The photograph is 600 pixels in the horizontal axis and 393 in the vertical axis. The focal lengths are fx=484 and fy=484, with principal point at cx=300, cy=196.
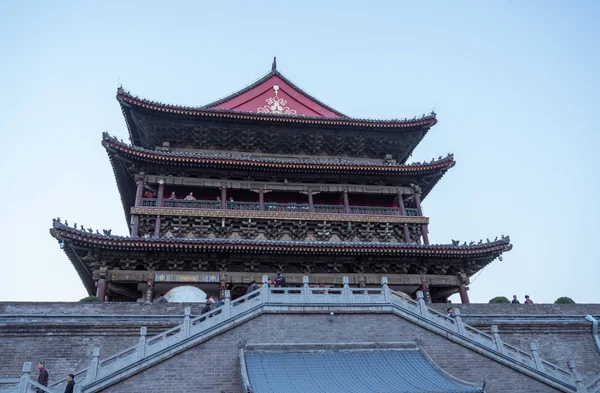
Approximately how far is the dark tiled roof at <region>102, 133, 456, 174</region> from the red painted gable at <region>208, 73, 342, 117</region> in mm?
3074

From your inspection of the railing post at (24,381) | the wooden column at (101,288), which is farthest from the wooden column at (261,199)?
the railing post at (24,381)

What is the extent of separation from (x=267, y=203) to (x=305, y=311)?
10184 millimetres

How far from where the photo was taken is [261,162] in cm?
2277

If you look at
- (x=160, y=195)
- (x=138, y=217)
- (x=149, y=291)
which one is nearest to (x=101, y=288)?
(x=149, y=291)

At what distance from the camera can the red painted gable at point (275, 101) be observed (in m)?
26.5

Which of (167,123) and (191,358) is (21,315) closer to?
(191,358)

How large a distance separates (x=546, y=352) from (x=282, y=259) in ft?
33.4

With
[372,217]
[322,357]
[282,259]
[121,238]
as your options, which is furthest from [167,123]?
[322,357]

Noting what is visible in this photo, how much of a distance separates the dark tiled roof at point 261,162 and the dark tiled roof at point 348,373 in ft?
37.4

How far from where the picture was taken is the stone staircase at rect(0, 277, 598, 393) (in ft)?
38.2

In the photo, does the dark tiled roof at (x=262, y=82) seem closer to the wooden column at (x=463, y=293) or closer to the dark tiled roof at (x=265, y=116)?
the dark tiled roof at (x=265, y=116)

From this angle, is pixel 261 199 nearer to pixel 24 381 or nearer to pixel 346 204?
pixel 346 204

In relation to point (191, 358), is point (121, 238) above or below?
above

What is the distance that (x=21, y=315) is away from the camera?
1422 cm
